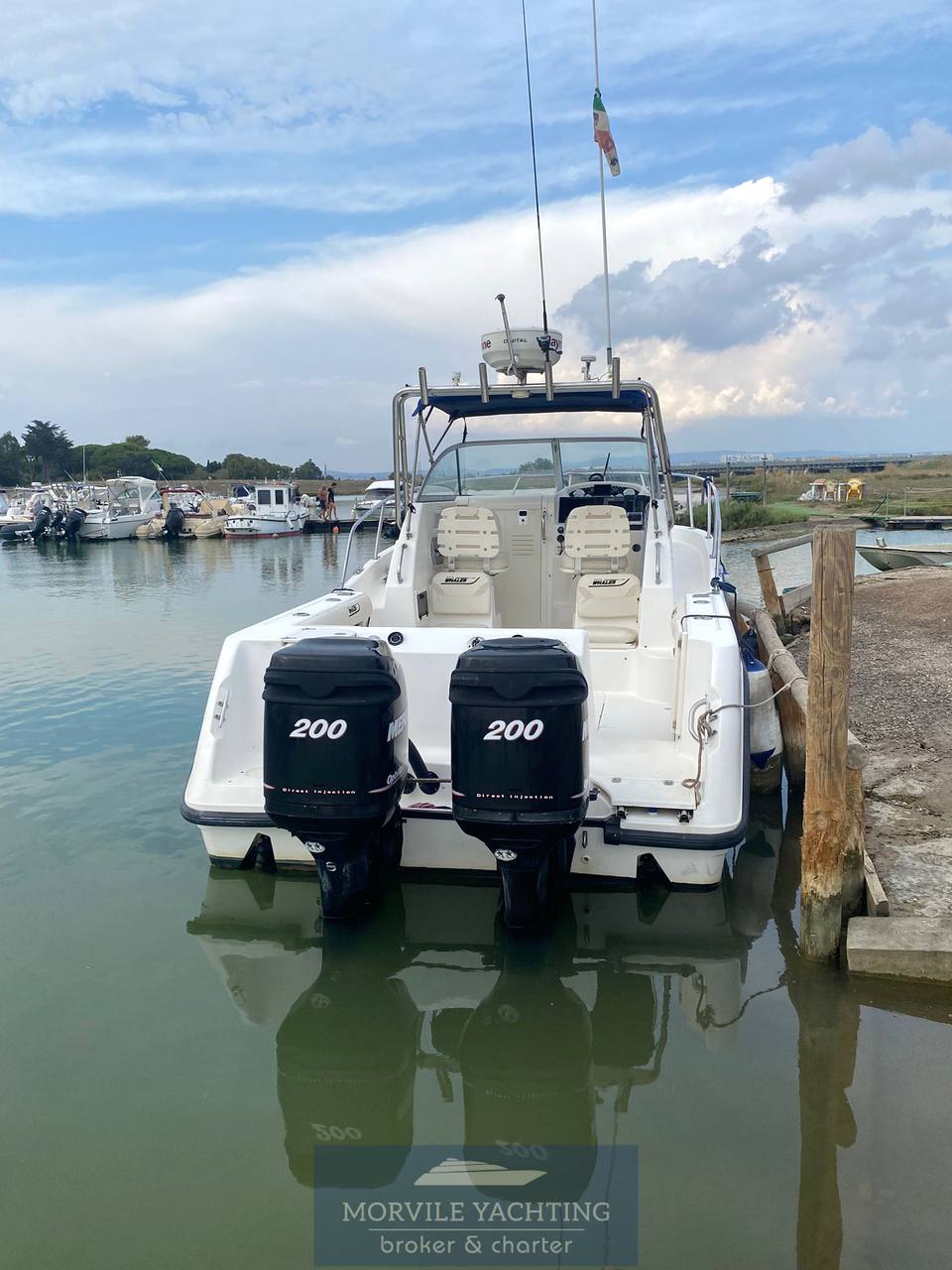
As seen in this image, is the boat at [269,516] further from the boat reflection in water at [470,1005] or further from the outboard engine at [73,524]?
the boat reflection in water at [470,1005]

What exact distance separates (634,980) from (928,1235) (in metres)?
1.41

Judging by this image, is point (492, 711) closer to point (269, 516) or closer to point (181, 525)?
point (269, 516)

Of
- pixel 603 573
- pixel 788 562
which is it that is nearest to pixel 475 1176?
pixel 603 573

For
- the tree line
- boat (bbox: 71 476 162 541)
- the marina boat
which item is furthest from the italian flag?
the tree line

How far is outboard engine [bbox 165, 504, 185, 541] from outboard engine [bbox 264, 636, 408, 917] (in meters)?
Result: 34.0

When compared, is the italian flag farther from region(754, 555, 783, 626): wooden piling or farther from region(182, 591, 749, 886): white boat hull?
region(754, 555, 783, 626): wooden piling

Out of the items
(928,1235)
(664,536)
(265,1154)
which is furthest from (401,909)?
(664,536)

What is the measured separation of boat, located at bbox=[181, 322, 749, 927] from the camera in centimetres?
340

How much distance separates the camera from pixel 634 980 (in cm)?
368

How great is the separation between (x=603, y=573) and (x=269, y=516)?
3147 centimetres

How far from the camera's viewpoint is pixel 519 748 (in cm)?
334

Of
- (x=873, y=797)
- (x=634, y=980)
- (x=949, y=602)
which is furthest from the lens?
(x=949, y=602)

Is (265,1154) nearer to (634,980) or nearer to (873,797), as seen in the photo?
(634,980)

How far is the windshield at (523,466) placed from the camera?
7.18m
